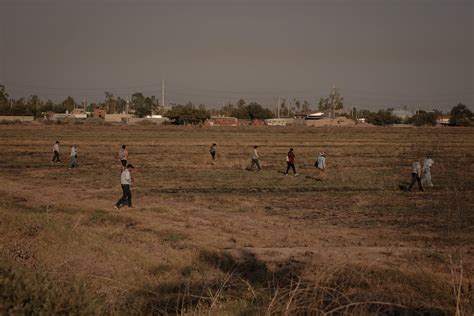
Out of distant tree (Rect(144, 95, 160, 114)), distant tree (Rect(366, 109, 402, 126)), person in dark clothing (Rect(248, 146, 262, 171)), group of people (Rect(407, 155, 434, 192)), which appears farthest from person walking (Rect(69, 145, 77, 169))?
distant tree (Rect(144, 95, 160, 114))

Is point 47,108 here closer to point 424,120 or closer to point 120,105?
point 120,105

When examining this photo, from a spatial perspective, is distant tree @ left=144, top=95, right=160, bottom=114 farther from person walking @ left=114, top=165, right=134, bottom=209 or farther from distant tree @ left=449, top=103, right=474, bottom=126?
person walking @ left=114, top=165, right=134, bottom=209

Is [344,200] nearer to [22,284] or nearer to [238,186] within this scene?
[238,186]

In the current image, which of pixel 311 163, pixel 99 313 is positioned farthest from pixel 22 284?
pixel 311 163

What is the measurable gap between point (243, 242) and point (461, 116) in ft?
362

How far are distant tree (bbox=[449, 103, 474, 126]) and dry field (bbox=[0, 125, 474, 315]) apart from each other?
88777 millimetres

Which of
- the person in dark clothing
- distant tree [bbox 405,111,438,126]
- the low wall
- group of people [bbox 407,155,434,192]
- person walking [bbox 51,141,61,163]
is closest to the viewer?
group of people [bbox 407,155,434,192]

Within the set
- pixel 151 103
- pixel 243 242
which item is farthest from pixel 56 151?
pixel 151 103

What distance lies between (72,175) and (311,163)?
1475 centimetres

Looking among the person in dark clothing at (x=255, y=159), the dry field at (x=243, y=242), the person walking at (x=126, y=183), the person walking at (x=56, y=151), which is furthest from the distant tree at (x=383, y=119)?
the person walking at (x=126, y=183)

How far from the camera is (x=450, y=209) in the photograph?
5691 millimetres

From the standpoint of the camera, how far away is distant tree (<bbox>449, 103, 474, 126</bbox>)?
358 feet

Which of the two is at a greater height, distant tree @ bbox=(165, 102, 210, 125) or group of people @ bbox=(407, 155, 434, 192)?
distant tree @ bbox=(165, 102, 210, 125)

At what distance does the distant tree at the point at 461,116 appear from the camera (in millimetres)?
109000
